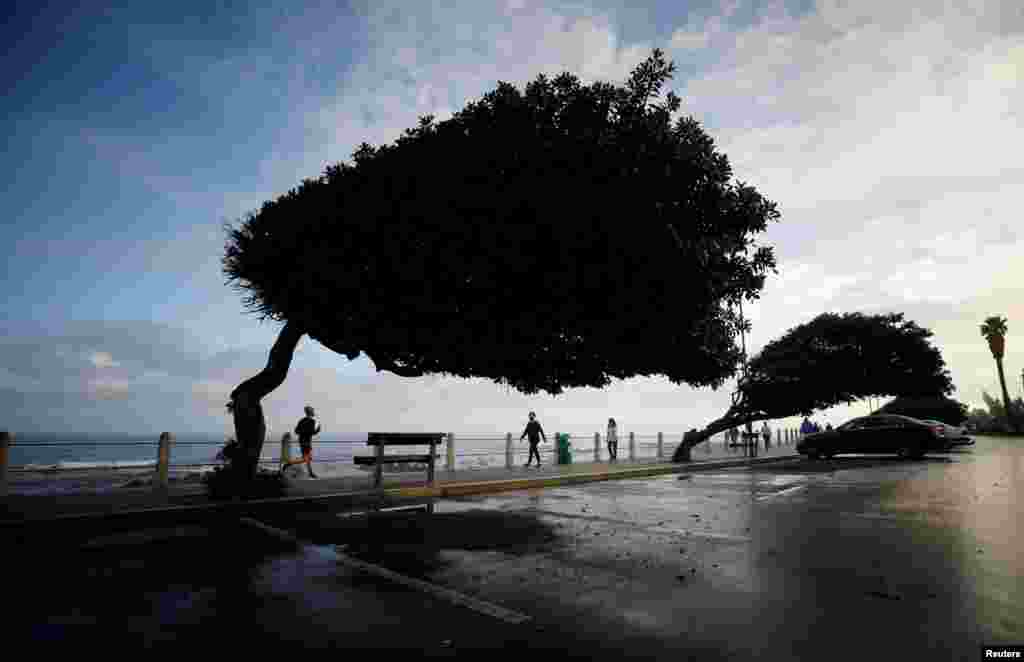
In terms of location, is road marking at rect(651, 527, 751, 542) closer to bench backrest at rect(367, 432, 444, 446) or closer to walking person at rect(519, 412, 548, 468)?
bench backrest at rect(367, 432, 444, 446)

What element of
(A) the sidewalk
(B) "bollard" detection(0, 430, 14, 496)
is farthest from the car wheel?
(B) "bollard" detection(0, 430, 14, 496)

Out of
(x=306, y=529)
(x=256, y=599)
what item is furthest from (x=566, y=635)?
(x=306, y=529)

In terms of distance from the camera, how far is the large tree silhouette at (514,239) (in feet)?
33.2

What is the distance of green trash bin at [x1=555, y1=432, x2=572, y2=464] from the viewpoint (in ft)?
70.5

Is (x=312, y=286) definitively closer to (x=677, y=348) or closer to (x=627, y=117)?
(x=627, y=117)

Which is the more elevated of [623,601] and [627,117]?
[627,117]

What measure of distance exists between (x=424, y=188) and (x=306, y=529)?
689cm

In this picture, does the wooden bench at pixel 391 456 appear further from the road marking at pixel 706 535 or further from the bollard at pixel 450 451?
the road marking at pixel 706 535

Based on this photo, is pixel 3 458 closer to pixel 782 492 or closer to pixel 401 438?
pixel 401 438

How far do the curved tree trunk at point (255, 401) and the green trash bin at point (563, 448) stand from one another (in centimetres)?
1183

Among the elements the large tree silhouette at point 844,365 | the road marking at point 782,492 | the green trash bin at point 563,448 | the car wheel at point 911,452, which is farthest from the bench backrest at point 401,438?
the large tree silhouette at point 844,365

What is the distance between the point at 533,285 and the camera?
35.8 ft

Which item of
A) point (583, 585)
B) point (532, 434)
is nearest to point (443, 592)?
point (583, 585)

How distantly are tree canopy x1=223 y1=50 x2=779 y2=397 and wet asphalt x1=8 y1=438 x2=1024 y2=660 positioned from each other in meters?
4.78
